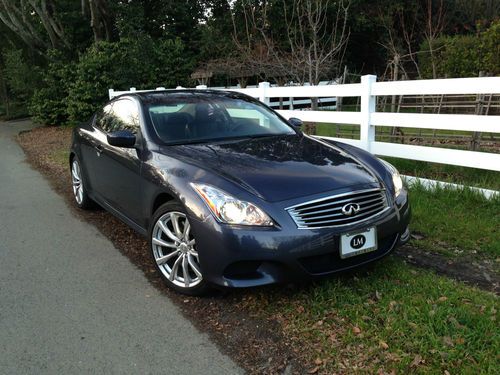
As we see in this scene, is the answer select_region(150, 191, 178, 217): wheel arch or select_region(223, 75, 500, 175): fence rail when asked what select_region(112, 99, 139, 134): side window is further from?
select_region(223, 75, 500, 175): fence rail

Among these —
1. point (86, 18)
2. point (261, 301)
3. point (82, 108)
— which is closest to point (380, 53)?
point (86, 18)

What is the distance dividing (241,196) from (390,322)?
129 cm

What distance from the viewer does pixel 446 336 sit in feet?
9.79

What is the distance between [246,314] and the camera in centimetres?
351

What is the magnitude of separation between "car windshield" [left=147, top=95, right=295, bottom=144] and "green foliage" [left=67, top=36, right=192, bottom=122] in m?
13.6

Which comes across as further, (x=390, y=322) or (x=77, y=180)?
(x=77, y=180)

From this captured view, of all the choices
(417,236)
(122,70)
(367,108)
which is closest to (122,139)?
(417,236)

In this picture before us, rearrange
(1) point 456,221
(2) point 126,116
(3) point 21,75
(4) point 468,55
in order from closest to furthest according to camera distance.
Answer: (1) point 456,221
(2) point 126,116
(4) point 468,55
(3) point 21,75

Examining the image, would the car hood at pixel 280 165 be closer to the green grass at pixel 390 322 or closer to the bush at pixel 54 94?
the green grass at pixel 390 322

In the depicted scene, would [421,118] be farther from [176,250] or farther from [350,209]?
[176,250]

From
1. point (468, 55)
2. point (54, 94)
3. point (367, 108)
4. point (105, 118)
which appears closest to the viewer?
point (105, 118)

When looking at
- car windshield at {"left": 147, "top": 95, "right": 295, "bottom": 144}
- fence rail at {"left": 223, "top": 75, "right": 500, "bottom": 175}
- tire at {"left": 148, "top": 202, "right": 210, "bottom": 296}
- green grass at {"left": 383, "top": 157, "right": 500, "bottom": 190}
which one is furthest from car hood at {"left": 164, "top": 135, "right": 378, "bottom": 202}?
green grass at {"left": 383, "top": 157, "right": 500, "bottom": 190}

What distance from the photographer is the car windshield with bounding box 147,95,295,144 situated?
15.0 ft

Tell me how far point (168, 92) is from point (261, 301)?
9.03ft
